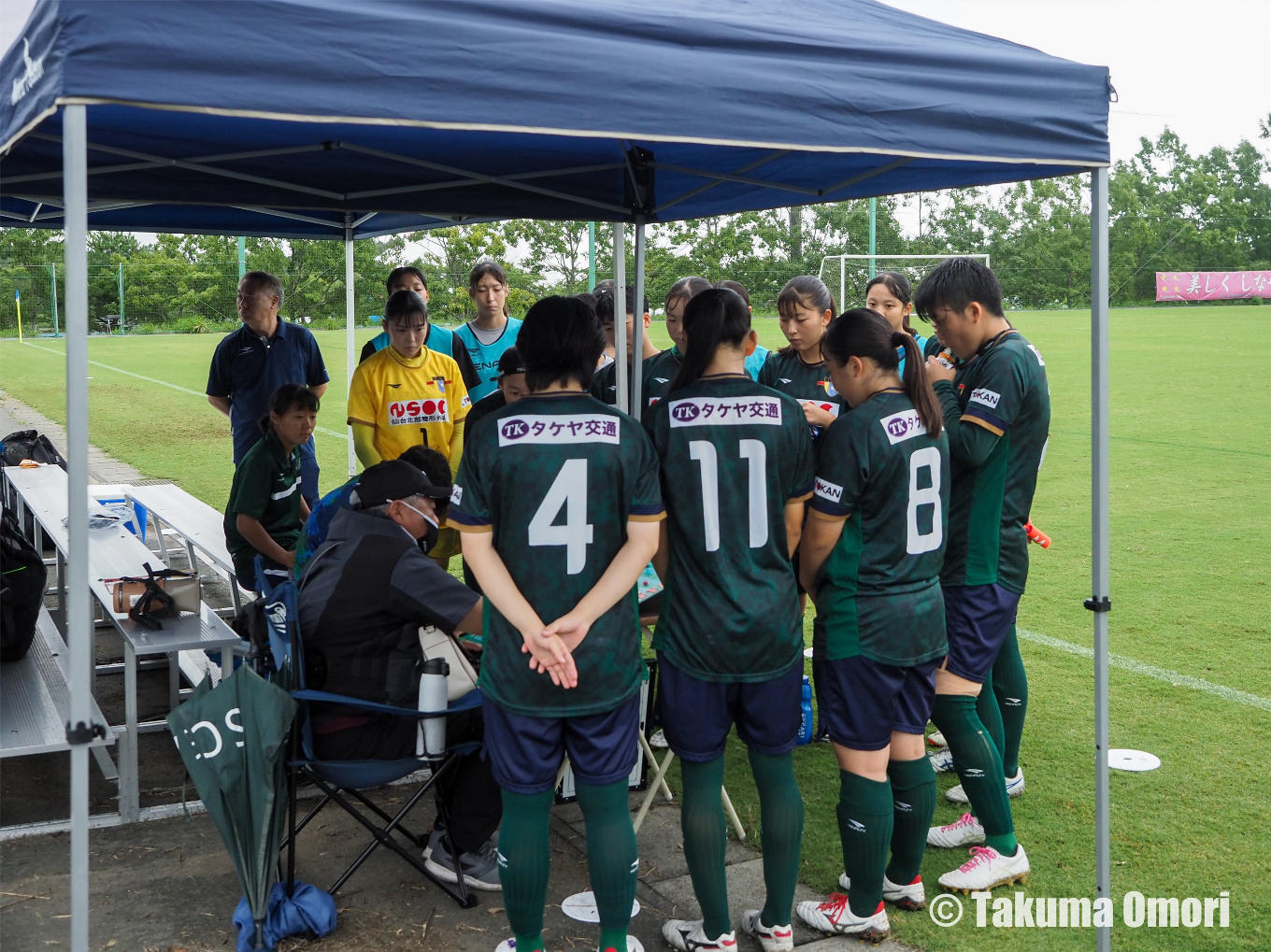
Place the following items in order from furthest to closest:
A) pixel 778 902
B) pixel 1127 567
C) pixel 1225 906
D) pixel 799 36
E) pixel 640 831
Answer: pixel 1127 567, pixel 640 831, pixel 1225 906, pixel 778 902, pixel 799 36

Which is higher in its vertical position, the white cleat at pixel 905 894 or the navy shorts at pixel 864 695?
the navy shorts at pixel 864 695

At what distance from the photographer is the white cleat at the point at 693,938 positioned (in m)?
2.89

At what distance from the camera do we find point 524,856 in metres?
2.69

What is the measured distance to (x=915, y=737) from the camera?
3.07 m

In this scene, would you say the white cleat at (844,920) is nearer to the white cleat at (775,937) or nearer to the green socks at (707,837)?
the white cleat at (775,937)

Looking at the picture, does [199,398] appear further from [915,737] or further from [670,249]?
[915,737]

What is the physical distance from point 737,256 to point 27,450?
1065 inches

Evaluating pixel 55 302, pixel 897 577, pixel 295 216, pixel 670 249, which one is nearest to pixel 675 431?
pixel 897 577

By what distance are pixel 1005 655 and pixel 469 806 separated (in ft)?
6.05

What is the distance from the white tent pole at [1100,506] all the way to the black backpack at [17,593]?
358 centimetres

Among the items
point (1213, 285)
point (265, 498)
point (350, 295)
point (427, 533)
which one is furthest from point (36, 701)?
point (1213, 285)

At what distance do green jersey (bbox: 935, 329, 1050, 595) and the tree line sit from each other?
2284cm

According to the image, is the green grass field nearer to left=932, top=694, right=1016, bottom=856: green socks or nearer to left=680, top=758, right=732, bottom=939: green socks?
left=932, top=694, right=1016, bottom=856: green socks

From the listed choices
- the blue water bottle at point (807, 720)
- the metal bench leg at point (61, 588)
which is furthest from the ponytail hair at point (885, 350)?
the metal bench leg at point (61, 588)
